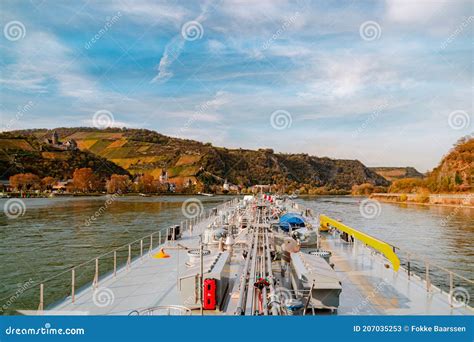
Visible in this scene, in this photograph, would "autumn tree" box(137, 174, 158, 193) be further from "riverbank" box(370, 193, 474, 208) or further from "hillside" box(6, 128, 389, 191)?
"riverbank" box(370, 193, 474, 208)

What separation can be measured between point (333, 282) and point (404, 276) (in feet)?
14.3

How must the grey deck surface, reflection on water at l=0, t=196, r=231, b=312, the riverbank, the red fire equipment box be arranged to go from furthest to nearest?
the riverbank → reflection on water at l=0, t=196, r=231, b=312 → the grey deck surface → the red fire equipment box

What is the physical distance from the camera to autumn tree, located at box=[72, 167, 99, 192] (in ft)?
273

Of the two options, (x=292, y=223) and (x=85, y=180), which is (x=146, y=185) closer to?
(x=85, y=180)

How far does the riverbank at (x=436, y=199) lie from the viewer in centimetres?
6462

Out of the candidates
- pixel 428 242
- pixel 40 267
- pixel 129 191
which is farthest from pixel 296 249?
pixel 129 191

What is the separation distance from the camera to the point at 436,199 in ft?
232

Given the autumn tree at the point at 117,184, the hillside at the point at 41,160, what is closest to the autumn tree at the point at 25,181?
the hillside at the point at 41,160

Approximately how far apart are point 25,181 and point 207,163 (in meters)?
51.0

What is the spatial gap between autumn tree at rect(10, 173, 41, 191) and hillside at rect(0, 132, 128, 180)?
383 centimetres

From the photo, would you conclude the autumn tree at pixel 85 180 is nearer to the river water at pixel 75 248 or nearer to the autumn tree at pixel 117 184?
the autumn tree at pixel 117 184

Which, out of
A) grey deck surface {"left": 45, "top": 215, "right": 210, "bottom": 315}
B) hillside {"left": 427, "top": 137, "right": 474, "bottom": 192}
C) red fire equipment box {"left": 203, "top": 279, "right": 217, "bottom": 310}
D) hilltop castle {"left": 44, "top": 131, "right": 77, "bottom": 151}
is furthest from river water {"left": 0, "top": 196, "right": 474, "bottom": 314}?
hilltop castle {"left": 44, "top": 131, "right": 77, "bottom": 151}
